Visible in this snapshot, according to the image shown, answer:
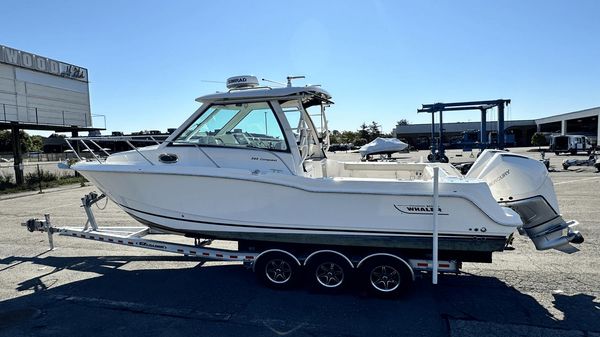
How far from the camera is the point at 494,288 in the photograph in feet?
15.6

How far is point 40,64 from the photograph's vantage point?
1806cm

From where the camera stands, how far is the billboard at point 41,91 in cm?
1644

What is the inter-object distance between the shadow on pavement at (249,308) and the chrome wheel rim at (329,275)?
16 centimetres

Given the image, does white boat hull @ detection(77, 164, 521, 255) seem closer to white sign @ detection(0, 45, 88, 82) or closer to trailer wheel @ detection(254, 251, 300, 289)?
trailer wheel @ detection(254, 251, 300, 289)

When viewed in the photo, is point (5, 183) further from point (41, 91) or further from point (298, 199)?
point (298, 199)

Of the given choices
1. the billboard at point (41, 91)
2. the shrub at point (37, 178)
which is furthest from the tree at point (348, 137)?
the shrub at point (37, 178)

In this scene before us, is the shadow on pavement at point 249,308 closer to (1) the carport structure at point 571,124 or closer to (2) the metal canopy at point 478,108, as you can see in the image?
(2) the metal canopy at point 478,108

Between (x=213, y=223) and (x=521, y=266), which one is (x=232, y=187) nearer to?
(x=213, y=223)

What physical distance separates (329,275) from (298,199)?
99 centimetres

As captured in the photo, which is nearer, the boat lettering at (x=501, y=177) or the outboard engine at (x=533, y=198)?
the outboard engine at (x=533, y=198)

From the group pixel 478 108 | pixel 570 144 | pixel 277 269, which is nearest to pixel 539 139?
pixel 570 144

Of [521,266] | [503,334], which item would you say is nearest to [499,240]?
[503,334]

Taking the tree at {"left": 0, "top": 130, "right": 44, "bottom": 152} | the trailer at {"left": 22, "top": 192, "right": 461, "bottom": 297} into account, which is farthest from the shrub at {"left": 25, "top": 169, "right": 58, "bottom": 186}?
the tree at {"left": 0, "top": 130, "right": 44, "bottom": 152}

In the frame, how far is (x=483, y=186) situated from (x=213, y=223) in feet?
10.5
